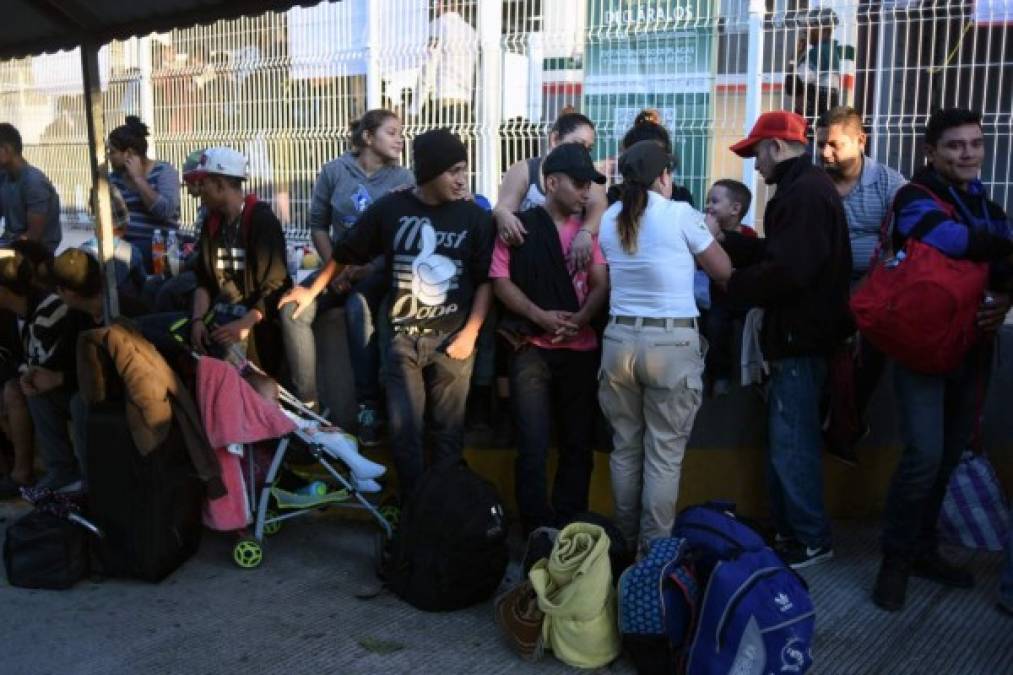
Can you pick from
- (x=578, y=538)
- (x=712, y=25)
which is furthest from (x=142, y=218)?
(x=712, y=25)

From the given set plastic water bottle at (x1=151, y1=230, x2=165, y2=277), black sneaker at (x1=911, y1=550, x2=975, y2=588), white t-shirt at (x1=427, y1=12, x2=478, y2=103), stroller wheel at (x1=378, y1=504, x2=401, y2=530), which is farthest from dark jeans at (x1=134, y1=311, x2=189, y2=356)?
white t-shirt at (x1=427, y1=12, x2=478, y2=103)

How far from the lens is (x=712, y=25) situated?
31.9ft

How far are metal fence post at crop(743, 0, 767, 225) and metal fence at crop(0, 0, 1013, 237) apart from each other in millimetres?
19

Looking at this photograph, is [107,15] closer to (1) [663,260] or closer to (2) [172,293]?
(2) [172,293]

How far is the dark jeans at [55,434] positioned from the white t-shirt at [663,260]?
11.1ft

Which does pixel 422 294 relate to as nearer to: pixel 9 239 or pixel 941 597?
pixel 941 597

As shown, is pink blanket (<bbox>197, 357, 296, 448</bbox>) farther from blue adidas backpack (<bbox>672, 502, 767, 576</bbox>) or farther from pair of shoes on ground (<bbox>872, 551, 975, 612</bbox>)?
pair of shoes on ground (<bbox>872, 551, 975, 612</bbox>)

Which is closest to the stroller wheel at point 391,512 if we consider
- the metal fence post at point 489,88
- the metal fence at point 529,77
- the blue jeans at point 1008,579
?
the blue jeans at point 1008,579

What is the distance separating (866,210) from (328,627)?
11.0 ft

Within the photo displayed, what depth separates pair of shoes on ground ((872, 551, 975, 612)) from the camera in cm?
444

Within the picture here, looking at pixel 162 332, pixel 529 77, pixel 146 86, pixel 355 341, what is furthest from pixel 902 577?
pixel 146 86

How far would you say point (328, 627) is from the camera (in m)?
4.40

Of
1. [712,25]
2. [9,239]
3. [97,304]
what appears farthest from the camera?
[712,25]

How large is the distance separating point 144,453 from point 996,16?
737 centimetres
